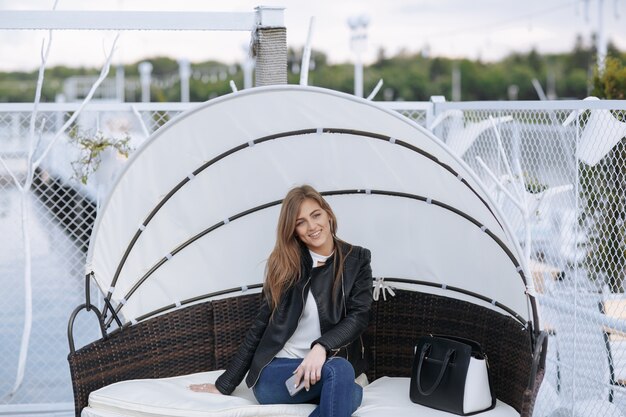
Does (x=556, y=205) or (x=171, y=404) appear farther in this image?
(x=556, y=205)

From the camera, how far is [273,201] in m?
5.30

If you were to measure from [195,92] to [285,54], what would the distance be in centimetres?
7501

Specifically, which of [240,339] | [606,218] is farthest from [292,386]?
[606,218]

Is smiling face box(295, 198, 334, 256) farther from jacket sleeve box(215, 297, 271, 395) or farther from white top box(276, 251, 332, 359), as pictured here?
jacket sleeve box(215, 297, 271, 395)

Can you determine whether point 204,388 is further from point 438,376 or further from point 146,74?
point 146,74

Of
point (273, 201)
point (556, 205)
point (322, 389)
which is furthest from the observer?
point (556, 205)

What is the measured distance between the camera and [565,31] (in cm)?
6194

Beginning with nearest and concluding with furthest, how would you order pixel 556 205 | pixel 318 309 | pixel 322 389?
pixel 322 389
pixel 318 309
pixel 556 205

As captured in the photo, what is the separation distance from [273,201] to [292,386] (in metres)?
1.22

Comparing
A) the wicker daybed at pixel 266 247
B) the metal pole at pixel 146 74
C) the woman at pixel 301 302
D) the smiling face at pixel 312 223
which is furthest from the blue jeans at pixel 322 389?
the metal pole at pixel 146 74

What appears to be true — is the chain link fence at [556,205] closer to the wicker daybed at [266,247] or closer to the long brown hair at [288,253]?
the wicker daybed at [266,247]

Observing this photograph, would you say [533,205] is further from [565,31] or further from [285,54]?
[565,31]

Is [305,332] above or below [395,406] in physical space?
above

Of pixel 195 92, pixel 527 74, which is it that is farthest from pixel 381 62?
pixel 195 92
